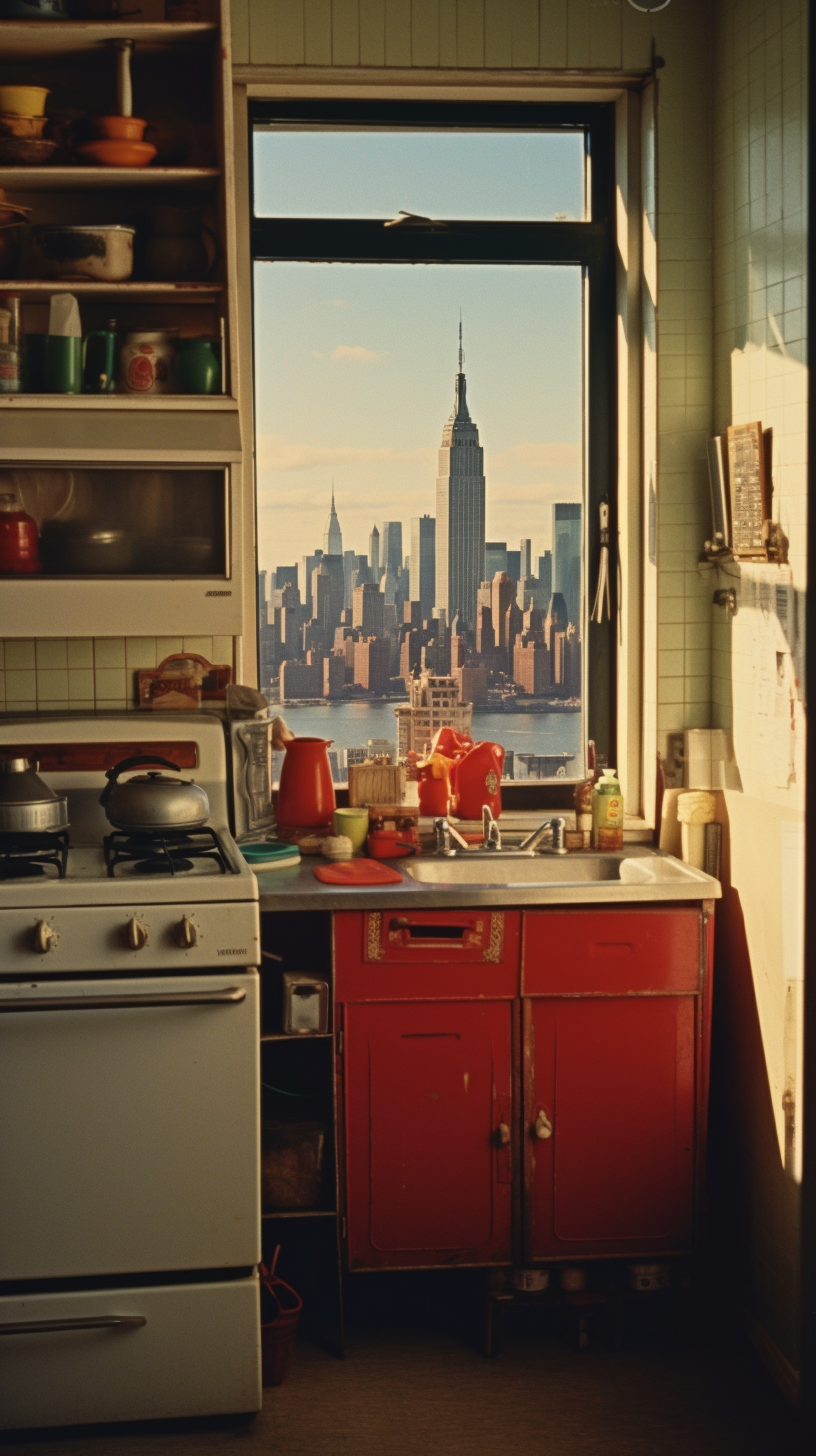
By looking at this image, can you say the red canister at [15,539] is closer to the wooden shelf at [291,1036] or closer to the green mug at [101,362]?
the green mug at [101,362]

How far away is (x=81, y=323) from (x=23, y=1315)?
2051 millimetres

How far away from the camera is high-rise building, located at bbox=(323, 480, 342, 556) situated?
3.45 meters

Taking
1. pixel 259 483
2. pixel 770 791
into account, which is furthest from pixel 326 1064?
pixel 259 483

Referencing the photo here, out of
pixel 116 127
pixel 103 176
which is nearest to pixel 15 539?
pixel 103 176

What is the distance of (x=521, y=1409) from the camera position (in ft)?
8.65

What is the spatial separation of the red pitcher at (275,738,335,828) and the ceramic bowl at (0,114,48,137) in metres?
1.44

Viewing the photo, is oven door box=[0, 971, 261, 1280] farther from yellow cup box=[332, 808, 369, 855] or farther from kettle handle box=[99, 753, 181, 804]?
yellow cup box=[332, 808, 369, 855]

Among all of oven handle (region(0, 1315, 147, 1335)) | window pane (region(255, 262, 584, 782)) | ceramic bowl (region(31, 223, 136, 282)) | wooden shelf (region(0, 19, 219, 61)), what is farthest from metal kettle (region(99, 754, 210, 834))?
wooden shelf (region(0, 19, 219, 61))

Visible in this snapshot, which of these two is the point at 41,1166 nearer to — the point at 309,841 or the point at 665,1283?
the point at 309,841

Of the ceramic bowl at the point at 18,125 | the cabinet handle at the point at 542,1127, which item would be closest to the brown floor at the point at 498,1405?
the cabinet handle at the point at 542,1127

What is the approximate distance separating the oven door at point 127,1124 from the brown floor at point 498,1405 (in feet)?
1.06

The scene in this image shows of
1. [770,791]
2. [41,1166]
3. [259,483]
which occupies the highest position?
[259,483]

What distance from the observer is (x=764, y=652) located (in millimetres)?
2969

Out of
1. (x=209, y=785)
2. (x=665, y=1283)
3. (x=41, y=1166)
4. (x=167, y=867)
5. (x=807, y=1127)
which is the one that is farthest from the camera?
(x=209, y=785)
